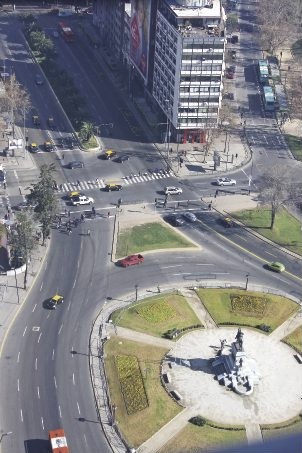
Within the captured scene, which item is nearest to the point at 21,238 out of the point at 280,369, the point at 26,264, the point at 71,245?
the point at 26,264

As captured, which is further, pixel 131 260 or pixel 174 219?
pixel 174 219

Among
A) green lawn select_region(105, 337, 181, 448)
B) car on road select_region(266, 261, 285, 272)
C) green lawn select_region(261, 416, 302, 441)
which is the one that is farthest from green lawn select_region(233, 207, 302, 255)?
green lawn select_region(261, 416, 302, 441)

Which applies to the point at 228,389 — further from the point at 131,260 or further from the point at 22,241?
the point at 22,241

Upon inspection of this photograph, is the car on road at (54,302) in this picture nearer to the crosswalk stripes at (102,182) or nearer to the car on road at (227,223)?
the crosswalk stripes at (102,182)

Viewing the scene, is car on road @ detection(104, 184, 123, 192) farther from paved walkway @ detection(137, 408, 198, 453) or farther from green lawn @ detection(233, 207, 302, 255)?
paved walkway @ detection(137, 408, 198, 453)

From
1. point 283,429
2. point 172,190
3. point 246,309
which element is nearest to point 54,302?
point 246,309

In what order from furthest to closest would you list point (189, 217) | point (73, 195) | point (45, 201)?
point (73, 195) → point (189, 217) → point (45, 201)

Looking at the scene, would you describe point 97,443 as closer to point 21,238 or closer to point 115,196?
point 21,238
